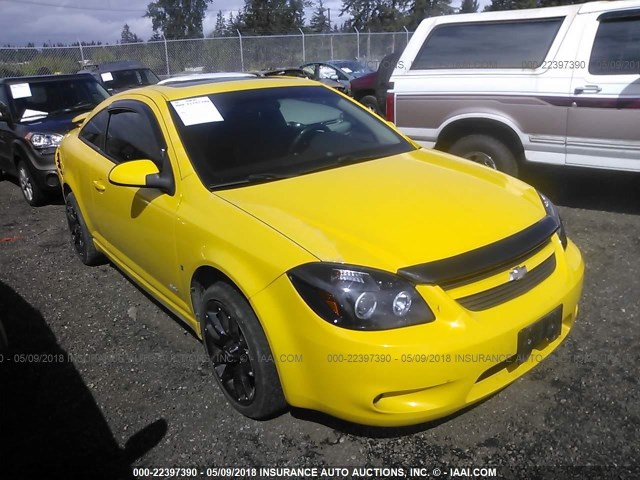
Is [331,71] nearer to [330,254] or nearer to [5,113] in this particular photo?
[5,113]

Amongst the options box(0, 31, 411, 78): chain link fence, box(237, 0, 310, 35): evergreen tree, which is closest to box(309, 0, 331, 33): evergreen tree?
box(237, 0, 310, 35): evergreen tree

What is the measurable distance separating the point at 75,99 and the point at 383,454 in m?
7.08

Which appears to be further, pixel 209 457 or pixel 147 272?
pixel 147 272

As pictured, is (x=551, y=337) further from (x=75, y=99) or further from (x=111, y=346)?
(x=75, y=99)

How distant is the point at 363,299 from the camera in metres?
2.12

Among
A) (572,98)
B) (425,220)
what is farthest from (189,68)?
(425,220)

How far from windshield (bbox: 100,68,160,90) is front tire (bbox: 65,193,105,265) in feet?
29.6

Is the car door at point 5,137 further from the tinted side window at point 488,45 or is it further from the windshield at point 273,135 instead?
the tinted side window at point 488,45

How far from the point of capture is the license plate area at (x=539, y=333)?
2256mm

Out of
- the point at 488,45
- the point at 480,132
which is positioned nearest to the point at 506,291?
the point at 480,132

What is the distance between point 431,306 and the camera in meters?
2.12

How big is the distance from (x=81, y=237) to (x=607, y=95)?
187 inches

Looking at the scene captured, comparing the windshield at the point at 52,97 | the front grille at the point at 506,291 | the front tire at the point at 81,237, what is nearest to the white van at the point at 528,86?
the front grille at the point at 506,291

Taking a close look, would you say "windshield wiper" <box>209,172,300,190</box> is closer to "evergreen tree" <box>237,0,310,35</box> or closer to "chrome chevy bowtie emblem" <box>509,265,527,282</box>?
"chrome chevy bowtie emblem" <box>509,265,527,282</box>
